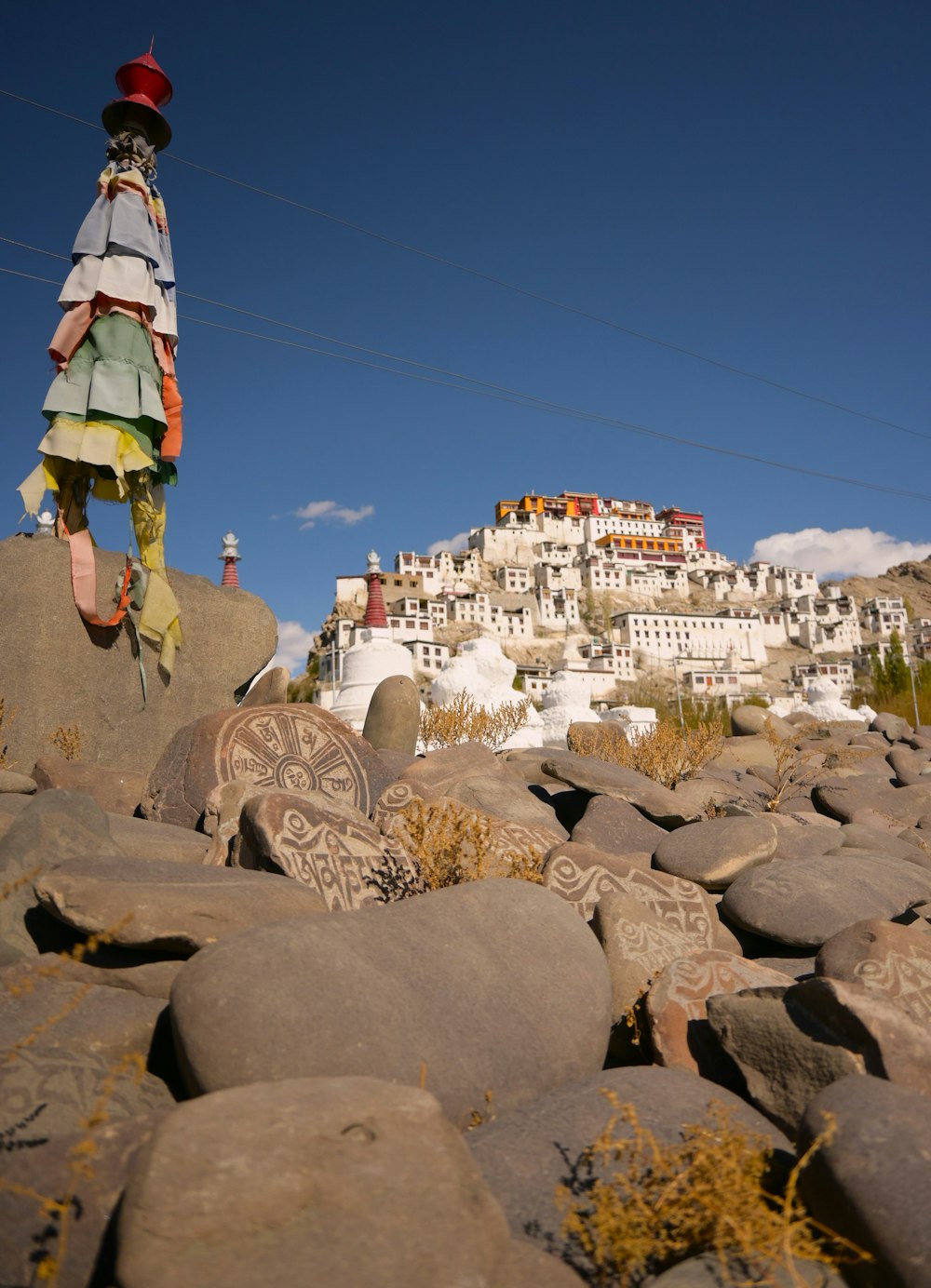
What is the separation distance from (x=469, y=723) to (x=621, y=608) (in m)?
77.1

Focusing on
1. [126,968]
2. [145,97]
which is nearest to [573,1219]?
[126,968]

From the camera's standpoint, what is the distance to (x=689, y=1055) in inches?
140

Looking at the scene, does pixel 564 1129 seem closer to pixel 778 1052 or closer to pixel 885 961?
pixel 778 1052

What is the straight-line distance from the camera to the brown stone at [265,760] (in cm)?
627

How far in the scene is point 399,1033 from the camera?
3053 mm

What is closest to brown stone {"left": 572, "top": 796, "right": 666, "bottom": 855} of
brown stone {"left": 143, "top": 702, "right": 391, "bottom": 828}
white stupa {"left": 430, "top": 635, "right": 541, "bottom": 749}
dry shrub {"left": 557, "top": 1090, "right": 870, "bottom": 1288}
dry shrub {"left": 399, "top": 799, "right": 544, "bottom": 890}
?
dry shrub {"left": 399, "top": 799, "right": 544, "bottom": 890}

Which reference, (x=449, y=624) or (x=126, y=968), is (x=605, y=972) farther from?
(x=449, y=624)

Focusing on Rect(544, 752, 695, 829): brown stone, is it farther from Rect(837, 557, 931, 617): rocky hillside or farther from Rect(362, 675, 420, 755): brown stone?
Rect(837, 557, 931, 617): rocky hillside

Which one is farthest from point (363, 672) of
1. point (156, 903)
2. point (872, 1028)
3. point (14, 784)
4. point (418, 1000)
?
point (872, 1028)

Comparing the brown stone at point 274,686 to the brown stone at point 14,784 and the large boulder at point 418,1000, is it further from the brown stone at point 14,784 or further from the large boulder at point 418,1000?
the large boulder at point 418,1000

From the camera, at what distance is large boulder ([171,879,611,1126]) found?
9.27 ft

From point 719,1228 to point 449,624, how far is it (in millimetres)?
76433

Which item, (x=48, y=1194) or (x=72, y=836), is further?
(x=72, y=836)

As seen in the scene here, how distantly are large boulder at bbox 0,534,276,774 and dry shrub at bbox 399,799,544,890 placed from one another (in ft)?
11.9
